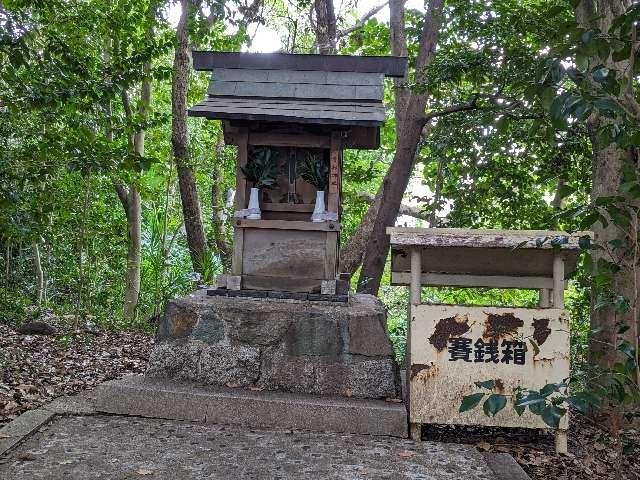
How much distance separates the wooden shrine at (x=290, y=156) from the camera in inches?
210

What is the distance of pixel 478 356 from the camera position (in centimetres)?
412

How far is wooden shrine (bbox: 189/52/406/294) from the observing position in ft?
17.5

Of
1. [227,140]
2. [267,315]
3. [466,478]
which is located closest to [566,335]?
[466,478]

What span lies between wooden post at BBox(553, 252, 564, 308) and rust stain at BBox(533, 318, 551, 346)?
15cm

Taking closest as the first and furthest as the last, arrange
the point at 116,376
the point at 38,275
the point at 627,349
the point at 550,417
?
the point at 550,417, the point at 627,349, the point at 116,376, the point at 38,275

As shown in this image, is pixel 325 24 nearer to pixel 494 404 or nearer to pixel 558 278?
pixel 558 278

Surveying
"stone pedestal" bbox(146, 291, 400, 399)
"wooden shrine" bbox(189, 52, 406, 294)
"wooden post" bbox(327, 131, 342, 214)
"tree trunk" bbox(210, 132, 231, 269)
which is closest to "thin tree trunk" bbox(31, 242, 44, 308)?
"tree trunk" bbox(210, 132, 231, 269)

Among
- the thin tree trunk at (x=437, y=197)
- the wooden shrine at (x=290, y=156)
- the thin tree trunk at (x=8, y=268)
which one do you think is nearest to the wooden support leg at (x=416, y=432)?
the wooden shrine at (x=290, y=156)

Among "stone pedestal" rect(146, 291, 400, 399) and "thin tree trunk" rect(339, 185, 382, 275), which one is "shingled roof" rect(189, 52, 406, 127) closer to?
"stone pedestal" rect(146, 291, 400, 399)

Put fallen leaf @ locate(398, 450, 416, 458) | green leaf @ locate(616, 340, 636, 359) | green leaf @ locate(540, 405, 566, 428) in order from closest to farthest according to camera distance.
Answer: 1. green leaf @ locate(540, 405, 566, 428)
2. green leaf @ locate(616, 340, 636, 359)
3. fallen leaf @ locate(398, 450, 416, 458)

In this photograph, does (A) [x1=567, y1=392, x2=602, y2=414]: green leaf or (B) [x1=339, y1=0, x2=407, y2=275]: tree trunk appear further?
(B) [x1=339, y1=0, x2=407, y2=275]: tree trunk

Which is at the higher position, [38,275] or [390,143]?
[390,143]

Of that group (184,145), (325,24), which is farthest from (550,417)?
(325,24)

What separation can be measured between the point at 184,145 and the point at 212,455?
7.42 meters
